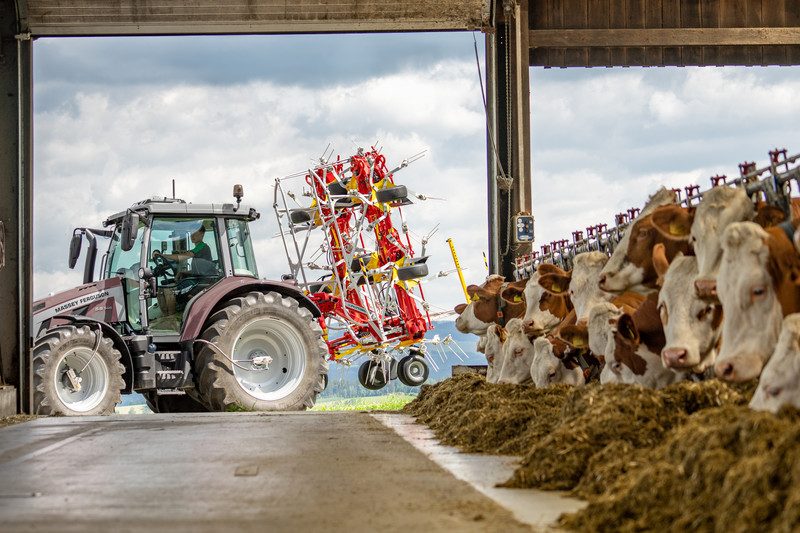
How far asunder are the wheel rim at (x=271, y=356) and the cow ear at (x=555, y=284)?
3.60 m

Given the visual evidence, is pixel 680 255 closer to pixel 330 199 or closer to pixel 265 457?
pixel 265 457

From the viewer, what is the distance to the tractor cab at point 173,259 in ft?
34.5

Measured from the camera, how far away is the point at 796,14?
11.7 meters

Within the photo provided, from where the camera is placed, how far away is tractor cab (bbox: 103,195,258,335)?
10508mm

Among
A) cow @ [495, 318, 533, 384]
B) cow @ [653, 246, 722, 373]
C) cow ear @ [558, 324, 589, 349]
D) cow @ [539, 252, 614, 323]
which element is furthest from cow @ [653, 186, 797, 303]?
cow @ [495, 318, 533, 384]

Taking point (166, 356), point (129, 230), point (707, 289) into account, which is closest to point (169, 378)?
point (166, 356)

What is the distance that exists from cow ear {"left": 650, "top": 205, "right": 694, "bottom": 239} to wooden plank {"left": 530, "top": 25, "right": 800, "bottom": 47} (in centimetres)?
611

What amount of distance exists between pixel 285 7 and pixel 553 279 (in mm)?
4820

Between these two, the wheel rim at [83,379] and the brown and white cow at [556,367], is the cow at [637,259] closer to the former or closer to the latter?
the brown and white cow at [556,367]

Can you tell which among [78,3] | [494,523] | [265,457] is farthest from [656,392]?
[78,3]

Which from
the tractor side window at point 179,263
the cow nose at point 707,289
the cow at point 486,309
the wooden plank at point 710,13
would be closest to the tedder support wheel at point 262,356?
the tractor side window at point 179,263

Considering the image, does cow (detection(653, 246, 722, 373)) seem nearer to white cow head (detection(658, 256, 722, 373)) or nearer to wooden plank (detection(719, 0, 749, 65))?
white cow head (detection(658, 256, 722, 373))

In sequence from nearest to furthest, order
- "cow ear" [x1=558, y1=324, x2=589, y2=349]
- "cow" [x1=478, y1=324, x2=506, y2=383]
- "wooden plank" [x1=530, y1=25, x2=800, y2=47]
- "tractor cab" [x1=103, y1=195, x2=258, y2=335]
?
1. "cow ear" [x1=558, y1=324, x2=589, y2=349]
2. "cow" [x1=478, y1=324, x2=506, y2=383]
3. "tractor cab" [x1=103, y1=195, x2=258, y2=335]
4. "wooden plank" [x1=530, y1=25, x2=800, y2=47]

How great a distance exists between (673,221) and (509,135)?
5.67 m
